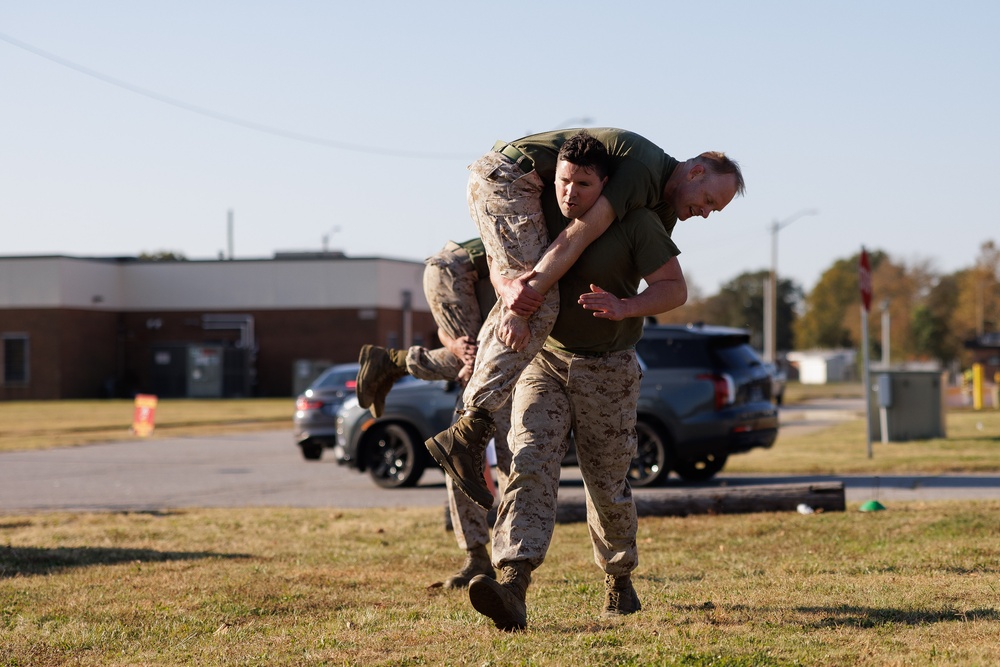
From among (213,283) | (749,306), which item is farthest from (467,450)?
(749,306)

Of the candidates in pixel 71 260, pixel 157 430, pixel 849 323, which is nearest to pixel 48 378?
pixel 71 260

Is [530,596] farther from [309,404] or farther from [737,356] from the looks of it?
[309,404]

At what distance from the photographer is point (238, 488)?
14.8 metres

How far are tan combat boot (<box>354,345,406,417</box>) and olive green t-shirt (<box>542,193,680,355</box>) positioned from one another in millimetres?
1979

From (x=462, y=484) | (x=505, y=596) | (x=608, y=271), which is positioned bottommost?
(x=505, y=596)

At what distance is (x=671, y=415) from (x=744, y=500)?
A: 13.4 ft

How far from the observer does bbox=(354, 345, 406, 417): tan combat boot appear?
7.28 meters

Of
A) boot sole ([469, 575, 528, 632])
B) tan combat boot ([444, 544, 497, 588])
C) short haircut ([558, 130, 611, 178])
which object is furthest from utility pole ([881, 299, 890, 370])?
boot sole ([469, 575, 528, 632])

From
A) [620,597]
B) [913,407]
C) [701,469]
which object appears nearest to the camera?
[620,597]

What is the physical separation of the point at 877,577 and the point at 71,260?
2149 inches

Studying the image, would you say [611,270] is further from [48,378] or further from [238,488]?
[48,378]

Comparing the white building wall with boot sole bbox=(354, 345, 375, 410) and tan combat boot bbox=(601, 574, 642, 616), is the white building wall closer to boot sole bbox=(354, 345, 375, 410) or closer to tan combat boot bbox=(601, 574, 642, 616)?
boot sole bbox=(354, 345, 375, 410)

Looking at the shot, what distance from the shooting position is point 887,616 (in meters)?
5.40

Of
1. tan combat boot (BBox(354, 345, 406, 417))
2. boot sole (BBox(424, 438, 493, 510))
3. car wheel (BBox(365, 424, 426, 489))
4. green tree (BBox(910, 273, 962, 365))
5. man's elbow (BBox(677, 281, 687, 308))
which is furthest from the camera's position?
green tree (BBox(910, 273, 962, 365))
